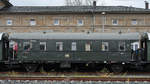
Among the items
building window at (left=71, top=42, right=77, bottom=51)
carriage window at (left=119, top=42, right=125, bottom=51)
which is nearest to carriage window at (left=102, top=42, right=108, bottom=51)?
carriage window at (left=119, top=42, right=125, bottom=51)

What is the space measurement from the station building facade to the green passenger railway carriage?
2216cm

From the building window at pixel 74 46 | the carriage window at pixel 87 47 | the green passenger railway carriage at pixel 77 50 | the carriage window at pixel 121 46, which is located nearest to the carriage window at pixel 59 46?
the green passenger railway carriage at pixel 77 50

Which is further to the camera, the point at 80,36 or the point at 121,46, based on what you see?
the point at 80,36

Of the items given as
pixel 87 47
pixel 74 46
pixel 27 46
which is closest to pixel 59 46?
pixel 74 46

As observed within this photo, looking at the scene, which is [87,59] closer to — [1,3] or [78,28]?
[78,28]

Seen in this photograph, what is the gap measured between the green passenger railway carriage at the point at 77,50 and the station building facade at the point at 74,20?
873 inches

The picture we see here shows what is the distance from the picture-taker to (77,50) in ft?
65.8

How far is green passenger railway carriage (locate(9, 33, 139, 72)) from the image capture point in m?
19.9

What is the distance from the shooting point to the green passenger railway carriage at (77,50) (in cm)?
1986

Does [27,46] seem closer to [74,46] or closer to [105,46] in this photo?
[74,46]

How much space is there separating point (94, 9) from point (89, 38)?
24.1 metres

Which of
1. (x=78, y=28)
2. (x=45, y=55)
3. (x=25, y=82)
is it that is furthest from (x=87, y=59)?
(x=78, y=28)

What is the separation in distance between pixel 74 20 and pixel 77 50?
23335 millimetres

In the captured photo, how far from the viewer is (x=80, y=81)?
13.7 meters
